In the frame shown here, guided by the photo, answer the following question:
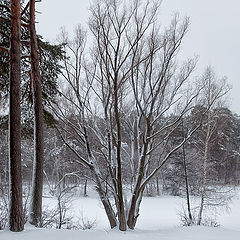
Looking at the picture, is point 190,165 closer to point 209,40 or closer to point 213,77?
point 213,77

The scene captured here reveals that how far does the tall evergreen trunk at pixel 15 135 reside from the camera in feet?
9.89

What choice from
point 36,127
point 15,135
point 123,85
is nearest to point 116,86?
point 123,85

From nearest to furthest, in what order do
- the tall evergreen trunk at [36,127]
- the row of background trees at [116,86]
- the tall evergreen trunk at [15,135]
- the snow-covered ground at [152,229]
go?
the snow-covered ground at [152,229], the tall evergreen trunk at [15,135], the tall evergreen trunk at [36,127], the row of background trees at [116,86]

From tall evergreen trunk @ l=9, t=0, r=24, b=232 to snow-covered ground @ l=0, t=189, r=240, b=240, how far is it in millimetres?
255

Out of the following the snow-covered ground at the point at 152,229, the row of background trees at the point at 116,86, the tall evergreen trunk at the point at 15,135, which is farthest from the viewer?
the row of background trees at the point at 116,86

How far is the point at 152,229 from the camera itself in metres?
7.31

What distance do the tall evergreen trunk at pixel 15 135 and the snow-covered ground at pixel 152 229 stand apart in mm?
255

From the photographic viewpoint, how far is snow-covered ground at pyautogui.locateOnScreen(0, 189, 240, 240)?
2.91m

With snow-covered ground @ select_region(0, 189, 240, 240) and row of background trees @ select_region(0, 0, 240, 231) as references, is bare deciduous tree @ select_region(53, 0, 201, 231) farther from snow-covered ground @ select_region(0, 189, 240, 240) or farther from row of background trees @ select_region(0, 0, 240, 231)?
snow-covered ground @ select_region(0, 189, 240, 240)

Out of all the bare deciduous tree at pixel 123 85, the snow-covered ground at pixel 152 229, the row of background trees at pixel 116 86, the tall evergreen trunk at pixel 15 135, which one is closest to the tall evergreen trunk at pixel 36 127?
the row of background trees at pixel 116 86

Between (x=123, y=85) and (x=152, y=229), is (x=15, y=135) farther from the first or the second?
(x=152, y=229)

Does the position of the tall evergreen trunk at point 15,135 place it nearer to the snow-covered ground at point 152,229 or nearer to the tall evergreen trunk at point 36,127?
the snow-covered ground at point 152,229

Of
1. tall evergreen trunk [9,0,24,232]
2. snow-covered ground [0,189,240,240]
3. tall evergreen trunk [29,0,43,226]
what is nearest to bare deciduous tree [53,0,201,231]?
snow-covered ground [0,189,240,240]

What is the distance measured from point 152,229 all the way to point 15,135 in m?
6.29
